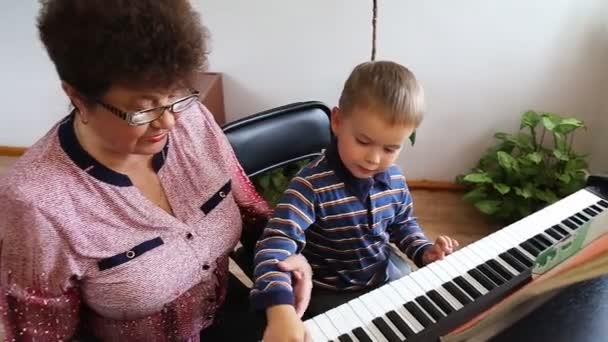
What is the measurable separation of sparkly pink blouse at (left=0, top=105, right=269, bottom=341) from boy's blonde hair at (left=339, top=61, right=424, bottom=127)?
327mm

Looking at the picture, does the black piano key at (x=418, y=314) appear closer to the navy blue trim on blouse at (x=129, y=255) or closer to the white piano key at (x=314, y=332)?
the white piano key at (x=314, y=332)

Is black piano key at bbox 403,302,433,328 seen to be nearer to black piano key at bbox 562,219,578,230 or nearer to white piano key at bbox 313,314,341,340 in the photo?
white piano key at bbox 313,314,341,340

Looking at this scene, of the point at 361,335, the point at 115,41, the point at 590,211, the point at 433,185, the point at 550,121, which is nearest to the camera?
the point at 115,41

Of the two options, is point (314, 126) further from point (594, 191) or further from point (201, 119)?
point (594, 191)

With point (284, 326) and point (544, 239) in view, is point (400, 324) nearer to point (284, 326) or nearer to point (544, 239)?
point (284, 326)

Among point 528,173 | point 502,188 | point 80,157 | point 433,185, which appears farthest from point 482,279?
point 433,185

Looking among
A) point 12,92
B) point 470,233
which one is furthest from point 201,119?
point 12,92

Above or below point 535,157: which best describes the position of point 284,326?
above

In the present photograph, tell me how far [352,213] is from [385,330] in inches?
12.2

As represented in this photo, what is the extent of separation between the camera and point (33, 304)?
88 cm

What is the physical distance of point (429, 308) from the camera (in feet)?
3.02

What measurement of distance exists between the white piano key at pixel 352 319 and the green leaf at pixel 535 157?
1822 mm

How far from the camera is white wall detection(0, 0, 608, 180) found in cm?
233

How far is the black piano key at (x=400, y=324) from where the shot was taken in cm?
87
